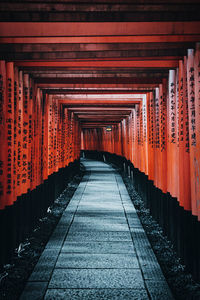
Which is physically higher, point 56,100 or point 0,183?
point 56,100

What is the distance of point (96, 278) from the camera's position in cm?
413

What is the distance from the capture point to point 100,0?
3381 mm

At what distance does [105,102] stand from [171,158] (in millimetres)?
4774

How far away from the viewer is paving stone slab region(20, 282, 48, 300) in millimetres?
3611

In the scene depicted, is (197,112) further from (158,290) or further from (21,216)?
(21,216)

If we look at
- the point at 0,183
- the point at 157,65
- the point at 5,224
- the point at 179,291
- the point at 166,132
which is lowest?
the point at 179,291

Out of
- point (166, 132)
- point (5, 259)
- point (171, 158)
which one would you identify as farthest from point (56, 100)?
point (5, 259)

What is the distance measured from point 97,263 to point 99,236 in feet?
4.79

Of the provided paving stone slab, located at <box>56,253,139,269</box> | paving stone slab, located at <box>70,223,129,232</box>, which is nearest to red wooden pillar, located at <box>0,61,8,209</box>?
paving stone slab, located at <box>56,253,139,269</box>

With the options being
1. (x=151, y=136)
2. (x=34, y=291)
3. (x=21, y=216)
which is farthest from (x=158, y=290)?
(x=151, y=136)

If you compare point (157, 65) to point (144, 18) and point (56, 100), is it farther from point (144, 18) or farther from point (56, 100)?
point (56, 100)

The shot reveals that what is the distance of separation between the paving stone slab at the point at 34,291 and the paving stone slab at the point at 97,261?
65 cm

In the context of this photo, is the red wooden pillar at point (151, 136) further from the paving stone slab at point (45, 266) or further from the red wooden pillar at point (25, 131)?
the paving stone slab at point (45, 266)

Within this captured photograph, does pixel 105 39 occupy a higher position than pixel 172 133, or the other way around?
pixel 105 39
